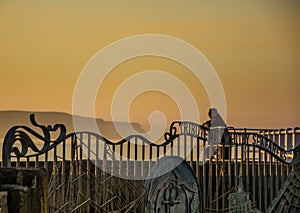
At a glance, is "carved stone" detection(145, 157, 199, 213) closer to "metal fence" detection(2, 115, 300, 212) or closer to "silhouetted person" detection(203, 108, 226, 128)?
"metal fence" detection(2, 115, 300, 212)

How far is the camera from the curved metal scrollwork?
529cm

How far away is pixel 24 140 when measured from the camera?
215 inches

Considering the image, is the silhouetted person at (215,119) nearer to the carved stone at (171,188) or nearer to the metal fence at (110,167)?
the metal fence at (110,167)

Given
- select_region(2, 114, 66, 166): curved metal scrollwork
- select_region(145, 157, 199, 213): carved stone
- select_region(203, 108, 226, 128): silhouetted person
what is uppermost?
select_region(203, 108, 226, 128): silhouetted person

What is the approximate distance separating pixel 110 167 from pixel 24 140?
79.2 inches

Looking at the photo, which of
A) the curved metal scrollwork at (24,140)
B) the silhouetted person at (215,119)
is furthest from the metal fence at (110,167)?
the silhouetted person at (215,119)

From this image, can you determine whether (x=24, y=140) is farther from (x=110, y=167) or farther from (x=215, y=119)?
(x=215, y=119)

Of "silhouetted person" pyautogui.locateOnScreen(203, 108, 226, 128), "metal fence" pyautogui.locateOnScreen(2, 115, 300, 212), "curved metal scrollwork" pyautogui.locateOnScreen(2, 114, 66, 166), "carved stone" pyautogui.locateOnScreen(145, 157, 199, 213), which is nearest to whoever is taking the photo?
"curved metal scrollwork" pyautogui.locateOnScreen(2, 114, 66, 166)

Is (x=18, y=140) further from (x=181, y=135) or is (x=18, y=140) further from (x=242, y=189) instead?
(x=242, y=189)

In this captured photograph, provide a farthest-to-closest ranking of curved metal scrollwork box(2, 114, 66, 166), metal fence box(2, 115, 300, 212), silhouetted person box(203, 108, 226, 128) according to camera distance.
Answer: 1. silhouetted person box(203, 108, 226, 128)
2. metal fence box(2, 115, 300, 212)
3. curved metal scrollwork box(2, 114, 66, 166)

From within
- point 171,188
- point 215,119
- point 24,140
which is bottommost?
point 171,188

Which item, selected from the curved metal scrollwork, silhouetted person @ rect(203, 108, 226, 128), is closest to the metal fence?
the curved metal scrollwork

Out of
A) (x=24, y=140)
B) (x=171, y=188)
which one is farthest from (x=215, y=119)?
(x=24, y=140)

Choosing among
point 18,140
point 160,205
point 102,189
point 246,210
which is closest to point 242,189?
point 246,210
